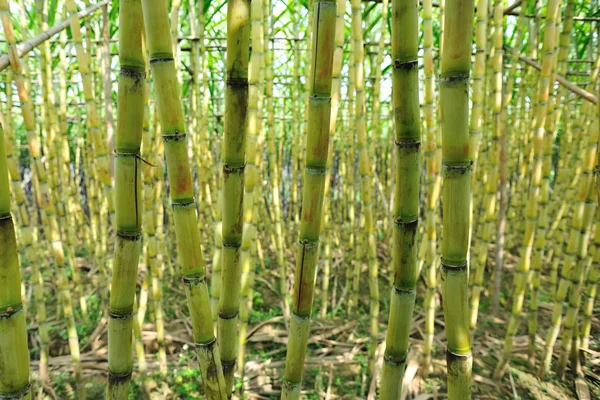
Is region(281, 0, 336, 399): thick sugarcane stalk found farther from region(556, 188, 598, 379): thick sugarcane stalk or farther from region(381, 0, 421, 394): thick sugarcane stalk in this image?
region(556, 188, 598, 379): thick sugarcane stalk

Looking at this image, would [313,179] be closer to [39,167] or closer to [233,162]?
[233,162]

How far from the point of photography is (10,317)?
0.48 meters

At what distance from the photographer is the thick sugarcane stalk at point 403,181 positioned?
0.47m

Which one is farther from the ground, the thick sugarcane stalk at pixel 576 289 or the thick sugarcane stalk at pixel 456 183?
the thick sugarcane stalk at pixel 456 183

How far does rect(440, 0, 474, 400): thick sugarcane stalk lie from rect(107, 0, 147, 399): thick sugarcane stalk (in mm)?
365

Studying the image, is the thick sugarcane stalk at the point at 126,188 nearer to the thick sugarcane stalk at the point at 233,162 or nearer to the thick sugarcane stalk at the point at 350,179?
the thick sugarcane stalk at the point at 233,162

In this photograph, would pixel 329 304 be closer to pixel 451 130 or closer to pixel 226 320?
pixel 226 320

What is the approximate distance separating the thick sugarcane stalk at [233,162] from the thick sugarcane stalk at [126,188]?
111 millimetres

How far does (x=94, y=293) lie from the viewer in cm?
222

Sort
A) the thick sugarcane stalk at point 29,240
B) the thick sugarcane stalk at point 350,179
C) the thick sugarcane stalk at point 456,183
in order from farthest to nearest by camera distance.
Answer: the thick sugarcane stalk at point 350,179, the thick sugarcane stalk at point 29,240, the thick sugarcane stalk at point 456,183

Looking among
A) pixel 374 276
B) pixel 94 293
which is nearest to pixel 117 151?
pixel 374 276

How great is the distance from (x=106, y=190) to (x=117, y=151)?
64cm

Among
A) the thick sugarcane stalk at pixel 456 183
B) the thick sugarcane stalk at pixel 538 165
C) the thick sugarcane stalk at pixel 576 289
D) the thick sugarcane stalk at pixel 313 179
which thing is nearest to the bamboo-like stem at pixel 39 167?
the thick sugarcane stalk at pixel 313 179

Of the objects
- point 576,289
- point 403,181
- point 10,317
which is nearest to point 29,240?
point 10,317
